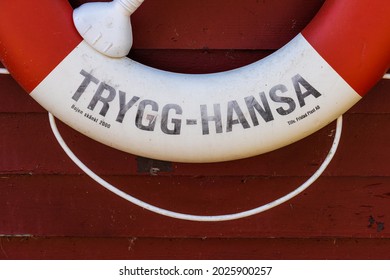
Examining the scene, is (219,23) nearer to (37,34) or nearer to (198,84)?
(198,84)

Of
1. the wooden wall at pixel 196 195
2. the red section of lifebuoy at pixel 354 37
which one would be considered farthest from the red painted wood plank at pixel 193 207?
the red section of lifebuoy at pixel 354 37

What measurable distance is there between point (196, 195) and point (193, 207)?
0.03 m

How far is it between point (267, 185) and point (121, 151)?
32 cm

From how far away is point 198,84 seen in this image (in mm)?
1225

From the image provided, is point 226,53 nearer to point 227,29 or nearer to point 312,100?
point 227,29

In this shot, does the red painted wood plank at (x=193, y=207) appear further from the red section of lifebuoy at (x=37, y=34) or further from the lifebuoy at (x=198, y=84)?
the red section of lifebuoy at (x=37, y=34)

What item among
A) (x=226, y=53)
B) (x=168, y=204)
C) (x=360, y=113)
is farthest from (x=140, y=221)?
(x=360, y=113)

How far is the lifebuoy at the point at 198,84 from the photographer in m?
1.18

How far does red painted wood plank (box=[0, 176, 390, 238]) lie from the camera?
1.37 meters

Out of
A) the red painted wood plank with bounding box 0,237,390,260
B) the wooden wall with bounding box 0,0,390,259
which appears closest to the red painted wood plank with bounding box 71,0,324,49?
the wooden wall with bounding box 0,0,390,259

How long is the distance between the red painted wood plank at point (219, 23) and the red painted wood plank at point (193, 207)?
0.96 ft

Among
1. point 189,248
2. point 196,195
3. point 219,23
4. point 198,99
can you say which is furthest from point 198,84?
point 189,248

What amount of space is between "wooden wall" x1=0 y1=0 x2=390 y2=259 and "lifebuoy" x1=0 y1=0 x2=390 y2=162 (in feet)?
0.36

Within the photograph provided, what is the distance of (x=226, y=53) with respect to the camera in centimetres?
130
